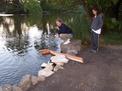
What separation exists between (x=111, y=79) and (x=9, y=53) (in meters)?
14.1

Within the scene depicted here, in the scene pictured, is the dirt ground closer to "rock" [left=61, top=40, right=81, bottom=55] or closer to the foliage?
"rock" [left=61, top=40, right=81, bottom=55]

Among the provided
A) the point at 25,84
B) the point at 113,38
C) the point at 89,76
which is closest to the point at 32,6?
the point at 113,38

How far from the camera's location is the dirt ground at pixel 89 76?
1070 centimetres

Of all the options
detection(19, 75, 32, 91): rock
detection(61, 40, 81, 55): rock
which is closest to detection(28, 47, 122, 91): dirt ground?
detection(19, 75, 32, 91): rock

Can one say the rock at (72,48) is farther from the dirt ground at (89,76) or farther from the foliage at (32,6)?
the foliage at (32,6)

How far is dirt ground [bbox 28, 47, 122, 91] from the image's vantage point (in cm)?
1070

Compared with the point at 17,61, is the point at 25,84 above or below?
above

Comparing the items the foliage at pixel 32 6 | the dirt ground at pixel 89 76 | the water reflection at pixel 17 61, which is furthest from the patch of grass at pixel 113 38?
the foliage at pixel 32 6

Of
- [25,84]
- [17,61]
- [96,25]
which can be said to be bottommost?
[17,61]

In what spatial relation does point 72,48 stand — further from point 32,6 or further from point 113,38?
point 32,6

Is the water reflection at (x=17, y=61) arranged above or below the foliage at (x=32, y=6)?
below

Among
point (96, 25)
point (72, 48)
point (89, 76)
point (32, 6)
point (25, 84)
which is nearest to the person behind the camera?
point (25, 84)

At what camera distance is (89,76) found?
11875 millimetres

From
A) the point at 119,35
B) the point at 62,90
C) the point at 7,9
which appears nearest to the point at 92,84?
the point at 62,90
